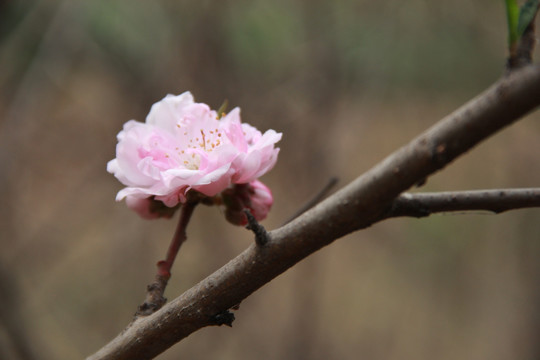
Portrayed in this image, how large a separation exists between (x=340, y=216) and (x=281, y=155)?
1932 millimetres

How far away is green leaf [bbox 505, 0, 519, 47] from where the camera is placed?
41cm

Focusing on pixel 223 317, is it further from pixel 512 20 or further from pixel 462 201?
pixel 512 20

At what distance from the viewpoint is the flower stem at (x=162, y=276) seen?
0.61m

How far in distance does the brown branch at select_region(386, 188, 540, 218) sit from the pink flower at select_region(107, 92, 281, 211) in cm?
19

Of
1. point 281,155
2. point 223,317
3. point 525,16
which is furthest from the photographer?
point 281,155

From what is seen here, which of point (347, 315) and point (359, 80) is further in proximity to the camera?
point (347, 315)

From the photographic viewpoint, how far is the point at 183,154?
73cm

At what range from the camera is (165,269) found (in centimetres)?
65

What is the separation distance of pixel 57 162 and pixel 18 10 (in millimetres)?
972

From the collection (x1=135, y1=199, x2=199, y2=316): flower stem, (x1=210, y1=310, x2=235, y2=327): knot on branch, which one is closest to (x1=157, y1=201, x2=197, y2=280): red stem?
(x1=135, y1=199, x2=199, y2=316): flower stem

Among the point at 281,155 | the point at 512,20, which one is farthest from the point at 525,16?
the point at 281,155

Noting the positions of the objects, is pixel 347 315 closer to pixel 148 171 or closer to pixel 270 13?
pixel 270 13

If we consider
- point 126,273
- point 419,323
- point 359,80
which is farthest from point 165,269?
point 419,323

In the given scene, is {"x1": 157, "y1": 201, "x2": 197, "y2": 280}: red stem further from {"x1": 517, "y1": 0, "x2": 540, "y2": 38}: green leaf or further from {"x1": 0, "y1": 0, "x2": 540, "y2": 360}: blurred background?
{"x1": 0, "y1": 0, "x2": 540, "y2": 360}: blurred background
